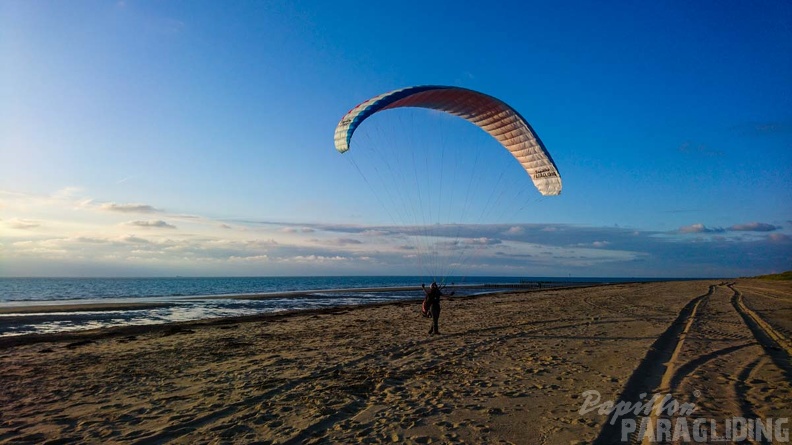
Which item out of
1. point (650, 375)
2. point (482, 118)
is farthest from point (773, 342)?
point (482, 118)

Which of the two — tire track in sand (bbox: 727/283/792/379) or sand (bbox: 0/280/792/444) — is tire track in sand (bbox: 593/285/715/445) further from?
tire track in sand (bbox: 727/283/792/379)

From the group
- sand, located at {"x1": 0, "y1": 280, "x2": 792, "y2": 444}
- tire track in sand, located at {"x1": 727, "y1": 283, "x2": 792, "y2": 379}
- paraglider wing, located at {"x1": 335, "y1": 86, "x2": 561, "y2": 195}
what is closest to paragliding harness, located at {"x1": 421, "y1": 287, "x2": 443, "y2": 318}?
sand, located at {"x1": 0, "y1": 280, "x2": 792, "y2": 444}

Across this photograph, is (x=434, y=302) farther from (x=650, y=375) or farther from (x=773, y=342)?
(x=773, y=342)

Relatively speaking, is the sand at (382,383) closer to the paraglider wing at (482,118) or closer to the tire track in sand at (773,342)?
the tire track in sand at (773,342)

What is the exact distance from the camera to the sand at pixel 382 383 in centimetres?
543

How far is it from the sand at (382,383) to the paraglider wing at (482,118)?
5069 mm

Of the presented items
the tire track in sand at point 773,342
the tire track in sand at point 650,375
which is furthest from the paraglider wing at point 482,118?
the tire track in sand at point 773,342

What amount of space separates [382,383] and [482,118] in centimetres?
986

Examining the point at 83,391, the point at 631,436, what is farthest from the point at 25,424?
the point at 631,436

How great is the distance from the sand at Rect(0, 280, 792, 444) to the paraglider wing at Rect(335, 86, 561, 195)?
5.07 meters

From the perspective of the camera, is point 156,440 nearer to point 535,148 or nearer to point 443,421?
point 443,421

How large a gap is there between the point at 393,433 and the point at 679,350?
26.4 feet

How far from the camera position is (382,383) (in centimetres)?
753

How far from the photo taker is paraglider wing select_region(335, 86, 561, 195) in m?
11.9
